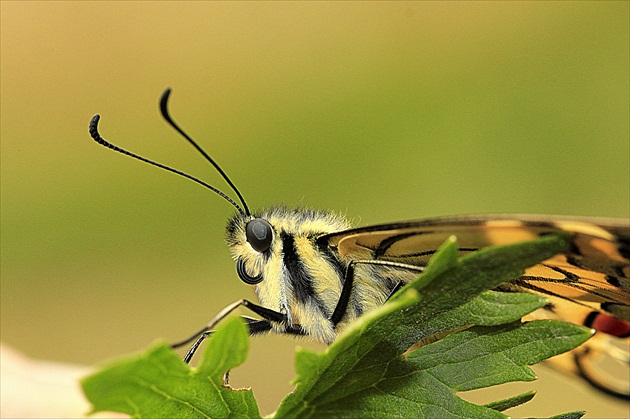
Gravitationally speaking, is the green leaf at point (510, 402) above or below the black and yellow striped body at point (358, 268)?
below

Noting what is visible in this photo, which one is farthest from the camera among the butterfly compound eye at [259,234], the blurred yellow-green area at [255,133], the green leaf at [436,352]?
the blurred yellow-green area at [255,133]

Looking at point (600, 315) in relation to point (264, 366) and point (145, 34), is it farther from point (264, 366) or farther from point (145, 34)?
point (145, 34)

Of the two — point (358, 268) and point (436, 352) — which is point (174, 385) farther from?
point (358, 268)

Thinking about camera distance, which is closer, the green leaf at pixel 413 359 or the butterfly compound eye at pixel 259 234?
the green leaf at pixel 413 359

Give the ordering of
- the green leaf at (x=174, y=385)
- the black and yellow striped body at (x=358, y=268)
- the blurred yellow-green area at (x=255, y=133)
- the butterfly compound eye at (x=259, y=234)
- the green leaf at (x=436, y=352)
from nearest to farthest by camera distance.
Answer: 1. the green leaf at (x=174, y=385)
2. the green leaf at (x=436, y=352)
3. the black and yellow striped body at (x=358, y=268)
4. the butterfly compound eye at (x=259, y=234)
5. the blurred yellow-green area at (x=255, y=133)

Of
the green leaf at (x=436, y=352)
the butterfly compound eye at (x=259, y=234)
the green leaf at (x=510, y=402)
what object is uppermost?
the butterfly compound eye at (x=259, y=234)

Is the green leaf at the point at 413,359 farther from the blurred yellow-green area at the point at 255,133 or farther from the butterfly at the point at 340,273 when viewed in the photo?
the blurred yellow-green area at the point at 255,133

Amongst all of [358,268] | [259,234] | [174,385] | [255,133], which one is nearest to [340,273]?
[358,268]

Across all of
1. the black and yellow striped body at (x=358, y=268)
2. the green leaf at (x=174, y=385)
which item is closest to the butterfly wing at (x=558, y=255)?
the black and yellow striped body at (x=358, y=268)
